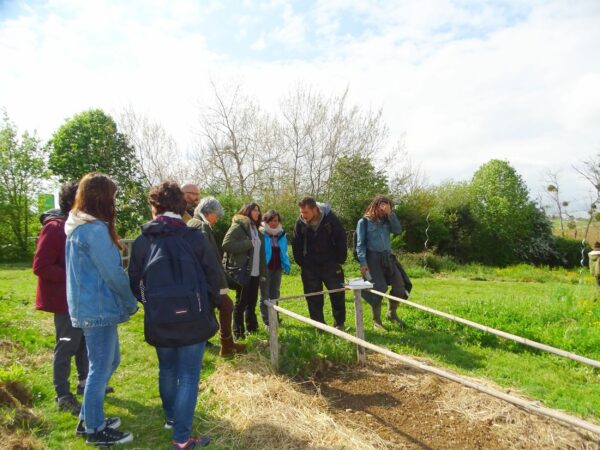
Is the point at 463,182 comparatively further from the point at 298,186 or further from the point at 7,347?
the point at 7,347

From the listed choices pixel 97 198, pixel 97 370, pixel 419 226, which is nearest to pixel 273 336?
pixel 97 370

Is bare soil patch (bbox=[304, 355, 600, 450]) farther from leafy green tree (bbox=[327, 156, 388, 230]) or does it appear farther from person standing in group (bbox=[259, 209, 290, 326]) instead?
leafy green tree (bbox=[327, 156, 388, 230])

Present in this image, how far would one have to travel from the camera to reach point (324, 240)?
573 cm

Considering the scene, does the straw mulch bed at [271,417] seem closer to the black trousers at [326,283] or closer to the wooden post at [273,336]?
the wooden post at [273,336]

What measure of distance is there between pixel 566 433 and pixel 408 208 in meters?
18.8

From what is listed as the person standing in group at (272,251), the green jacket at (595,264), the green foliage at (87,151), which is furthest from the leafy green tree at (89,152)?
the green jacket at (595,264)

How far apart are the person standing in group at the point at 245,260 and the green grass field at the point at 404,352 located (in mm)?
339

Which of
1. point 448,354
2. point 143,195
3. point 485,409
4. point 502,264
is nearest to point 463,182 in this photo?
point 502,264

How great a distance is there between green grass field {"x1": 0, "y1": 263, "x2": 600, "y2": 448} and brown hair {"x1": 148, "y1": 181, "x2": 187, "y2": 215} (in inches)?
67.9

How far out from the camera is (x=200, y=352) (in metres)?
2.95

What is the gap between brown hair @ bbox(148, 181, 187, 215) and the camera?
2.92 m

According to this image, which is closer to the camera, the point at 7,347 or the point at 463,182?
the point at 7,347

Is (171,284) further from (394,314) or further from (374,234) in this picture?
(394,314)

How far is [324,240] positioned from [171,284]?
3.19 m
